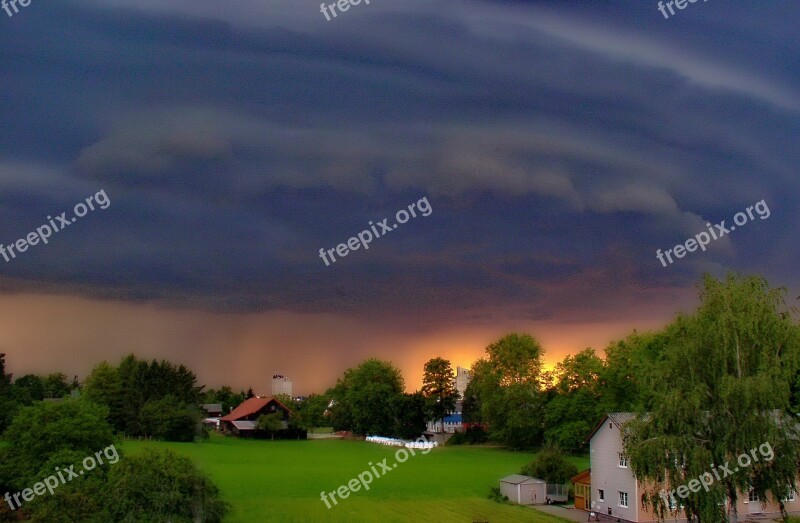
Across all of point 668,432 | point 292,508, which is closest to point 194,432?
point 292,508

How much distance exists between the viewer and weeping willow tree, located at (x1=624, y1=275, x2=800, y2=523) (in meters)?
33.1

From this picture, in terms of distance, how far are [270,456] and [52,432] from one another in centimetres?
4830

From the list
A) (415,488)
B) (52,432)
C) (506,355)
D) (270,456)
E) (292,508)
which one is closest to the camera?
(52,432)

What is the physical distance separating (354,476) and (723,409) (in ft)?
128

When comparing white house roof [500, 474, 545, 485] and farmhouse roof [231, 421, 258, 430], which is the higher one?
farmhouse roof [231, 421, 258, 430]

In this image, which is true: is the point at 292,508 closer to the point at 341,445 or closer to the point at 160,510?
the point at 160,510

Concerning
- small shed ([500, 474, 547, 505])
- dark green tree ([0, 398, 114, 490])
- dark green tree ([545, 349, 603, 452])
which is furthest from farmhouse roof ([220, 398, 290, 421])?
dark green tree ([0, 398, 114, 490])

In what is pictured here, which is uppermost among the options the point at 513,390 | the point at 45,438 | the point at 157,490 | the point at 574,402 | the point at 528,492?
the point at 513,390

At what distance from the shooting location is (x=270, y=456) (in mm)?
87000

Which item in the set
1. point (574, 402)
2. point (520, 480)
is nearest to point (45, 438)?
point (520, 480)

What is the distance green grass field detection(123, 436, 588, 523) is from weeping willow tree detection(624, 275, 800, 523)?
11.6 meters

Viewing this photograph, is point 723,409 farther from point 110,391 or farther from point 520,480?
point 110,391

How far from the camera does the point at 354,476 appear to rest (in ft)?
216

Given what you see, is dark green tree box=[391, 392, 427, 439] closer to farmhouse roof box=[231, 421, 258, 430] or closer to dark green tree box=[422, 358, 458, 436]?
dark green tree box=[422, 358, 458, 436]
